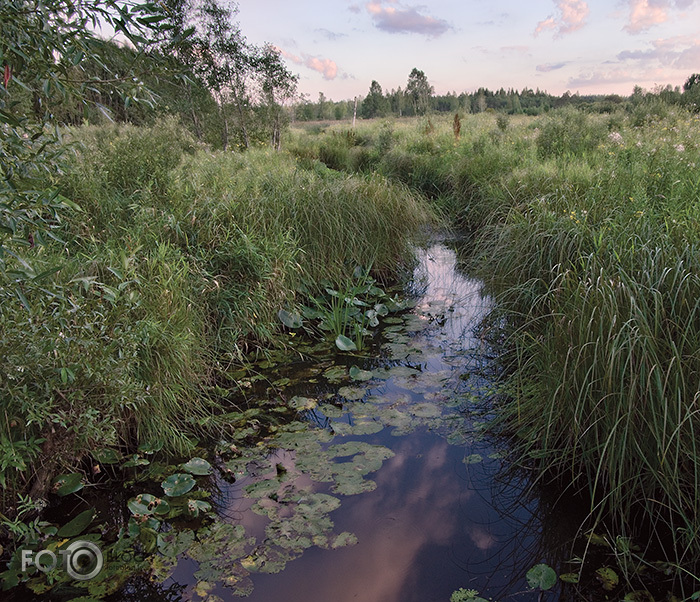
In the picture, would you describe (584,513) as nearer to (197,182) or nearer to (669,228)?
(669,228)

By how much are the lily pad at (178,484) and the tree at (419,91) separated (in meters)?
19.0

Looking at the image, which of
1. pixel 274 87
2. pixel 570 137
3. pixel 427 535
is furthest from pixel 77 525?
pixel 274 87

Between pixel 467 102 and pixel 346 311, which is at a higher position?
pixel 467 102

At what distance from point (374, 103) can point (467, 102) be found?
14.2 meters

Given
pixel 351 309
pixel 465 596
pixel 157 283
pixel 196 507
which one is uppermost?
pixel 157 283

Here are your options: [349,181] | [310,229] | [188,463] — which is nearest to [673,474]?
[188,463]

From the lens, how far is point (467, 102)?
28.0 meters

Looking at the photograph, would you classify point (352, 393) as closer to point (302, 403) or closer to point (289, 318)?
point (302, 403)

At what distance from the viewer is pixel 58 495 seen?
8.04 ft

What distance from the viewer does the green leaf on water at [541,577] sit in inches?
78.9

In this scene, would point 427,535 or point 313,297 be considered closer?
point 427,535

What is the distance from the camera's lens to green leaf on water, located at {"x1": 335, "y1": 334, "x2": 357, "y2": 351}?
4.07 meters

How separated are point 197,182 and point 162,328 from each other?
294 centimetres

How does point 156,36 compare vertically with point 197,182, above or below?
above
